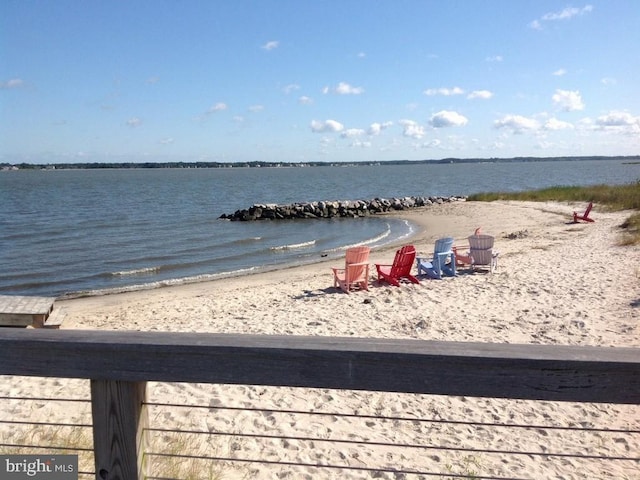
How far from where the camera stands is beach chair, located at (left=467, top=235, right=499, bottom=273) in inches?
505

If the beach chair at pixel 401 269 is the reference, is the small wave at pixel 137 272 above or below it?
below

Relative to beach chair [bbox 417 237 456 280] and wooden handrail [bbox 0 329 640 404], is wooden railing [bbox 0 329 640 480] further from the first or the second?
beach chair [bbox 417 237 456 280]

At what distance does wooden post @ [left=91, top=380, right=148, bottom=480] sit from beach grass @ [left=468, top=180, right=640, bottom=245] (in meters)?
16.9

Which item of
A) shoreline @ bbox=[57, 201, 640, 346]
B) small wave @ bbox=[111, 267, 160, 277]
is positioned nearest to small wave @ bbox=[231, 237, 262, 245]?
small wave @ bbox=[111, 267, 160, 277]

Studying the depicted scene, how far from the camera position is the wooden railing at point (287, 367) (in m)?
1.61

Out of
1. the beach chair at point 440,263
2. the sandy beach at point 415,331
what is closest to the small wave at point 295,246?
the sandy beach at point 415,331

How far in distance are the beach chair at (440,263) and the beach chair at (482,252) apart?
0.49m

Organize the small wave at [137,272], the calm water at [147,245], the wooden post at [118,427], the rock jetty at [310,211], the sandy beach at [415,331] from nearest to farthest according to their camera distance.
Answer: the wooden post at [118,427], the sandy beach at [415,331], the calm water at [147,245], the small wave at [137,272], the rock jetty at [310,211]

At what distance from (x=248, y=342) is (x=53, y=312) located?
9.72 m

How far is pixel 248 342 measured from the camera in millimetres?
1729

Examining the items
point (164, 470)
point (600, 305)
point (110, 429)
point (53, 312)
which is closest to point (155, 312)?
point (53, 312)

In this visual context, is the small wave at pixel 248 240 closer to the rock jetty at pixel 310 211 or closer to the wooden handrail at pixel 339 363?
the rock jetty at pixel 310 211

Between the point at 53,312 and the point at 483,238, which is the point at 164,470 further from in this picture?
the point at 483,238

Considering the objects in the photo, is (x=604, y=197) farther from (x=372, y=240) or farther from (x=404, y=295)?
(x=404, y=295)
